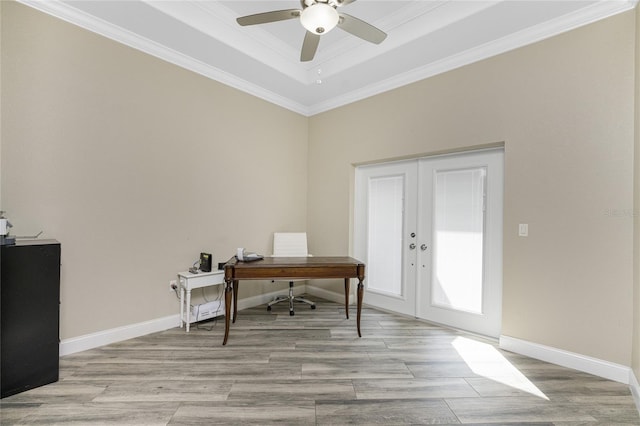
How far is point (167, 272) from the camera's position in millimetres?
3100

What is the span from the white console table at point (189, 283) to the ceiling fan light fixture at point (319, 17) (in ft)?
8.75

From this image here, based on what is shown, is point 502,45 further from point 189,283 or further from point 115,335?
point 115,335

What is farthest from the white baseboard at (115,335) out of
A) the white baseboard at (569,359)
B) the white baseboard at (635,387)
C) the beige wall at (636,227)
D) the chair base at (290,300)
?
the beige wall at (636,227)

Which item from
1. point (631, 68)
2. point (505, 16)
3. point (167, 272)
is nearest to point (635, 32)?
point (631, 68)

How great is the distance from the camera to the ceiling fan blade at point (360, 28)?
205cm

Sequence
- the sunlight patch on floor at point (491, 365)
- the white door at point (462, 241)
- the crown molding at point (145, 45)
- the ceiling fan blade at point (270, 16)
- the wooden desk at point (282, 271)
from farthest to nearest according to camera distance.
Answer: the white door at point (462, 241) < the wooden desk at point (282, 271) < the crown molding at point (145, 45) < the sunlight patch on floor at point (491, 365) < the ceiling fan blade at point (270, 16)

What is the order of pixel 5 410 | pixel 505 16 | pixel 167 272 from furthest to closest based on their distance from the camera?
pixel 167 272 < pixel 505 16 < pixel 5 410

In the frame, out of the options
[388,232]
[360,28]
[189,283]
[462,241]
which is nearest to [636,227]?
[462,241]

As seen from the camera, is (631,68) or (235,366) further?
(235,366)

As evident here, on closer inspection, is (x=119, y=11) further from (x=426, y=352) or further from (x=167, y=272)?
(x=426, y=352)

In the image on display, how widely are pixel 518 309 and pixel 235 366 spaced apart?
2.71 metres

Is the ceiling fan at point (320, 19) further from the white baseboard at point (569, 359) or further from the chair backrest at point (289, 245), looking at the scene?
the white baseboard at point (569, 359)

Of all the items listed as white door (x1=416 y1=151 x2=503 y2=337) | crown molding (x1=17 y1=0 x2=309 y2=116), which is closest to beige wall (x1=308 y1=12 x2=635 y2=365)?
white door (x1=416 y1=151 x2=503 y2=337)

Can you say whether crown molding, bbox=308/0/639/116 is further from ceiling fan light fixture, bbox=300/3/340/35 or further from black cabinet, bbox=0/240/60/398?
black cabinet, bbox=0/240/60/398
